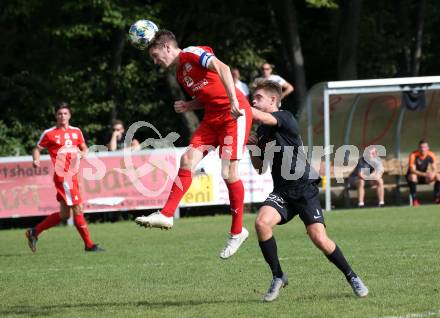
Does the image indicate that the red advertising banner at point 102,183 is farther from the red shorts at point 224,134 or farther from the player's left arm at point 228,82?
the player's left arm at point 228,82

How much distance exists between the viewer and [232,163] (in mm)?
8742

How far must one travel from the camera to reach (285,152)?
Result: 7.84 m

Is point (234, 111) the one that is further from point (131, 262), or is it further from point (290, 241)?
point (290, 241)

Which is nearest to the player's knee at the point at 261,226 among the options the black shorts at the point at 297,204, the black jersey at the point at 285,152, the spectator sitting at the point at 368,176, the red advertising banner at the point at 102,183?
the black shorts at the point at 297,204

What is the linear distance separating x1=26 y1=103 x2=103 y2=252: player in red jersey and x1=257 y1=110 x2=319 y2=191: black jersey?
5.96 m

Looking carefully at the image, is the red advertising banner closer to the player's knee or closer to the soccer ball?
the soccer ball

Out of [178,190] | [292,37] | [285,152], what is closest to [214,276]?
[178,190]

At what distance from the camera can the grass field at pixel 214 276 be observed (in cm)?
774

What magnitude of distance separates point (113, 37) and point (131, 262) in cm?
1453

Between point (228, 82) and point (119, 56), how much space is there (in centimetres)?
1792

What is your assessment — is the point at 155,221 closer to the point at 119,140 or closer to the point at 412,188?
the point at 119,140

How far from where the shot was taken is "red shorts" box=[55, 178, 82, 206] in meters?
13.5

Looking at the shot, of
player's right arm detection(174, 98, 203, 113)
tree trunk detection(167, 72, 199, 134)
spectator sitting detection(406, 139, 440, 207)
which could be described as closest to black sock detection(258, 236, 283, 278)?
player's right arm detection(174, 98, 203, 113)

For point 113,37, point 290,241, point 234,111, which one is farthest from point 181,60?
point 113,37
